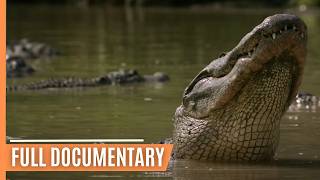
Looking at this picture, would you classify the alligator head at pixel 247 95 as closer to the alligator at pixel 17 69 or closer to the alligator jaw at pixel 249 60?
the alligator jaw at pixel 249 60

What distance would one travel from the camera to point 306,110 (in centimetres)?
1270

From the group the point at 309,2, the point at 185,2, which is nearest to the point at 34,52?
the point at 309,2

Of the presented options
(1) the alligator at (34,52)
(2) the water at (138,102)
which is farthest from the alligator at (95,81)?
(1) the alligator at (34,52)

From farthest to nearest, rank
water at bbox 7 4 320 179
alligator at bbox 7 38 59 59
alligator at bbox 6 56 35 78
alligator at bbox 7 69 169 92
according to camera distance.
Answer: alligator at bbox 7 38 59 59, alligator at bbox 6 56 35 78, alligator at bbox 7 69 169 92, water at bbox 7 4 320 179

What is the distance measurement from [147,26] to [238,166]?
30.3 meters

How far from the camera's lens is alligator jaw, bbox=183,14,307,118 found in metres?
7.96

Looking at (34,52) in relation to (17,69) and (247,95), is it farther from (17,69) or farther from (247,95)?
(247,95)

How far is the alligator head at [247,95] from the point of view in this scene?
800 centimetres

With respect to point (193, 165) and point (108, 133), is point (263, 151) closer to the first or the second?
point (193, 165)

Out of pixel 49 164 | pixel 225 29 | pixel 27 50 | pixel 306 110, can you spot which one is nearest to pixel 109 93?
pixel 306 110

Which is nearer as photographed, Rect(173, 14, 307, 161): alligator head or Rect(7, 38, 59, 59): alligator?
Rect(173, 14, 307, 161): alligator head

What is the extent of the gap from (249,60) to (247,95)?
328mm

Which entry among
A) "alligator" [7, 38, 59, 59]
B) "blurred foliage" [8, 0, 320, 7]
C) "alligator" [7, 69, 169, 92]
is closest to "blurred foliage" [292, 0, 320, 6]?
"blurred foliage" [8, 0, 320, 7]

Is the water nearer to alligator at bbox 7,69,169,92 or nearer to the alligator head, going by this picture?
the alligator head
